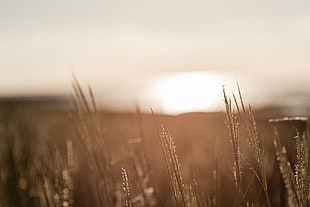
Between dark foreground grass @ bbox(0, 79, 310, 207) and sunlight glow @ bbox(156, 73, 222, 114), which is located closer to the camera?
dark foreground grass @ bbox(0, 79, 310, 207)

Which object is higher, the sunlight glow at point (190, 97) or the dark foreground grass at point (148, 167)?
the sunlight glow at point (190, 97)

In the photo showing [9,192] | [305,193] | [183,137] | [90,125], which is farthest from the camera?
[183,137]

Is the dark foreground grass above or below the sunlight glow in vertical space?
below

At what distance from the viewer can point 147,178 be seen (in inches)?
70.5

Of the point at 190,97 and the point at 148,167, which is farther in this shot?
the point at 190,97

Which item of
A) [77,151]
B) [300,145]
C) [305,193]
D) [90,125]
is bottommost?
[305,193]

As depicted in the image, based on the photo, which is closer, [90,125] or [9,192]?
[90,125]

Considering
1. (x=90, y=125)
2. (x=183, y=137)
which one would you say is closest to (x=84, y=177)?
(x=183, y=137)

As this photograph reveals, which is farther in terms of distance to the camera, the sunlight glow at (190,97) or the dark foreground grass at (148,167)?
the sunlight glow at (190,97)

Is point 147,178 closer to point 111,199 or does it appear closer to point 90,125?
point 111,199

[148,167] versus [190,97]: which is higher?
[190,97]

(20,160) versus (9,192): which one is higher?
(20,160)

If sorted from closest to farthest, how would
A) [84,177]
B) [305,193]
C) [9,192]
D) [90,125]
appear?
[305,193], [90,125], [9,192], [84,177]

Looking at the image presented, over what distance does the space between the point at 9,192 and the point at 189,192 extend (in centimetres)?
170
